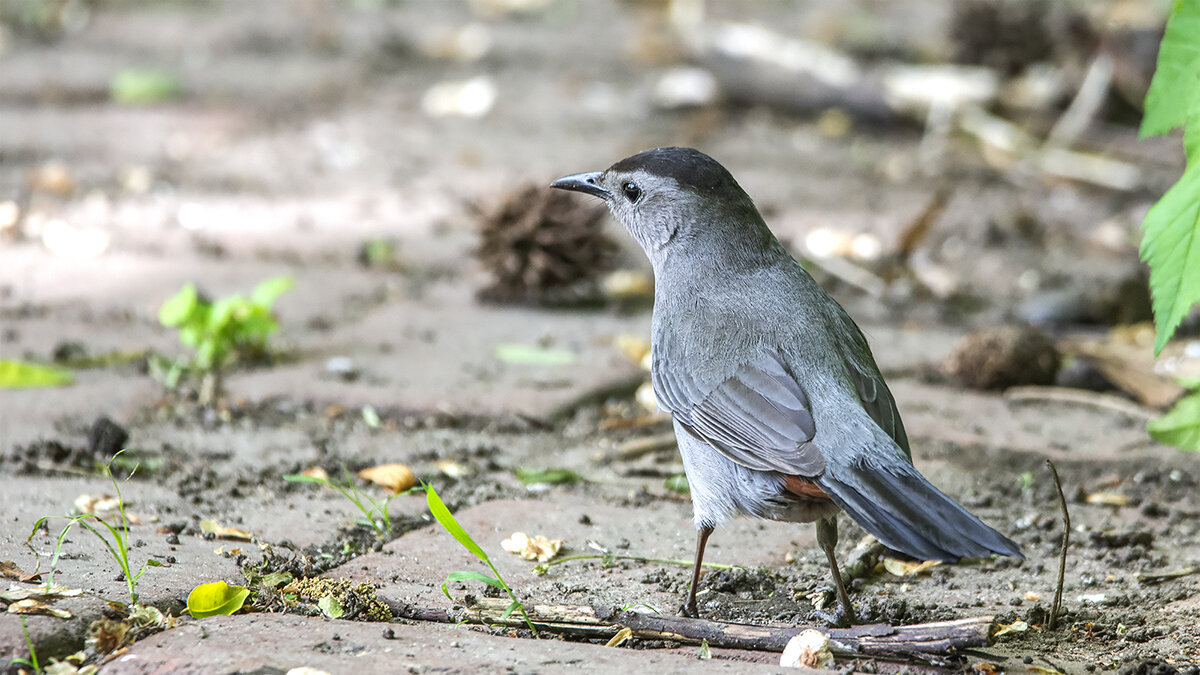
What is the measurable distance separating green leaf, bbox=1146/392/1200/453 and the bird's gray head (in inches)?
46.7

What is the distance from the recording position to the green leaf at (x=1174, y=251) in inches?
96.3

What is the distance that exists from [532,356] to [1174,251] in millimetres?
2491

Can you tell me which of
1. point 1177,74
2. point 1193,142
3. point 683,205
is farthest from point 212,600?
point 1177,74

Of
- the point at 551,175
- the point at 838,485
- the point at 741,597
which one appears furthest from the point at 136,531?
the point at 551,175

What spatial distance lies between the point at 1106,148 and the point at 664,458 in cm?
467

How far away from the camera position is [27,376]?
3.95 m

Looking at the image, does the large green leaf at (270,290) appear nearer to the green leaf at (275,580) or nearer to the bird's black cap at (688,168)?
the bird's black cap at (688,168)

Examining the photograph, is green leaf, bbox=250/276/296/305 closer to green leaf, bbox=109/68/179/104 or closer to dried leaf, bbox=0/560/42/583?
dried leaf, bbox=0/560/42/583

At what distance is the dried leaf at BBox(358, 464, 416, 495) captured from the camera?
3.48 meters

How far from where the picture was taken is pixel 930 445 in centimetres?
387

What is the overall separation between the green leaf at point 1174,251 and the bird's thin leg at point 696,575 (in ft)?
3.56

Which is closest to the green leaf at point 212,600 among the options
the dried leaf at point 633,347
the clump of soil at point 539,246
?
the dried leaf at point 633,347

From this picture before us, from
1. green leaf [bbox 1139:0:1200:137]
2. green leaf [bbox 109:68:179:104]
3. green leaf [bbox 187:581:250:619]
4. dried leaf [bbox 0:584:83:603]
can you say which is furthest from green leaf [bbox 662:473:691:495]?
green leaf [bbox 109:68:179:104]

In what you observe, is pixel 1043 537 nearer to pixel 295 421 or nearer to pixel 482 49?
pixel 295 421
